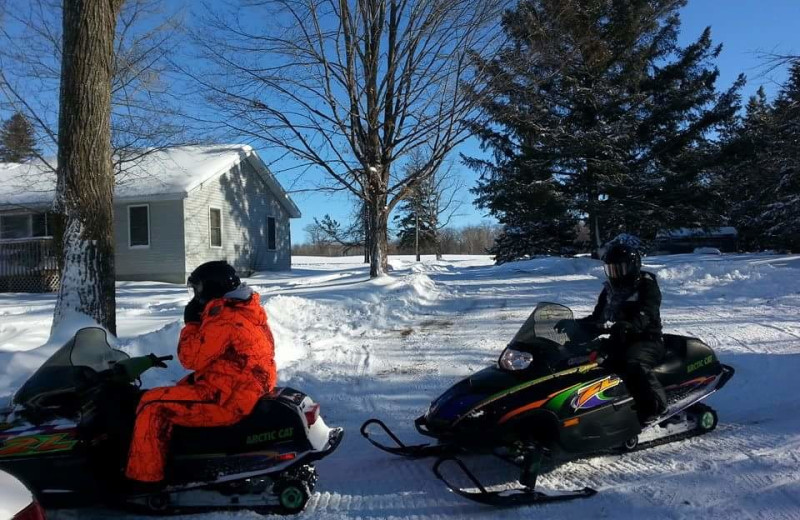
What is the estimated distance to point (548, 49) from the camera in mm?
15039

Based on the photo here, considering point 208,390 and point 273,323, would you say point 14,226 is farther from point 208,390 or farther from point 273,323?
point 208,390

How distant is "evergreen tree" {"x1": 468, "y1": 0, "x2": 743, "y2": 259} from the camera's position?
22.8 meters

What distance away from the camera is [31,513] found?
2.02m

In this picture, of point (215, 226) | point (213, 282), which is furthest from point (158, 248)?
point (213, 282)

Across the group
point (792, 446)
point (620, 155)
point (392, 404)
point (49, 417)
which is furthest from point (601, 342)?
→ point (620, 155)

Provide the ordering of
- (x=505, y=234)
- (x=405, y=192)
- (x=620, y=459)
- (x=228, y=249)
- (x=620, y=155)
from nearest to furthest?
(x=620, y=459) → (x=405, y=192) → (x=228, y=249) → (x=620, y=155) → (x=505, y=234)

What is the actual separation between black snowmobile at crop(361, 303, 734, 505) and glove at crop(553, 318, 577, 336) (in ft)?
0.10

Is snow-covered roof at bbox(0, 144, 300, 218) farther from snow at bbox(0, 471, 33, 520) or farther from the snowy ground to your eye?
snow at bbox(0, 471, 33, 520)

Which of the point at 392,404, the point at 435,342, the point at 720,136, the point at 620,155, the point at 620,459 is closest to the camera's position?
the point at 620,459

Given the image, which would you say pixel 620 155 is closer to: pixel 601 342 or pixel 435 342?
pixel 435 342

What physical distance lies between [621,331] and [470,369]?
2.78 m

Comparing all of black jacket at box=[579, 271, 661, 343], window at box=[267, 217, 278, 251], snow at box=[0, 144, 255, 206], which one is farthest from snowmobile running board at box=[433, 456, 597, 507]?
window at box=[267, 217, 278, 251]

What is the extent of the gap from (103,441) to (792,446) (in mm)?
4653

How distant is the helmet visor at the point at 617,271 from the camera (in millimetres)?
4281
